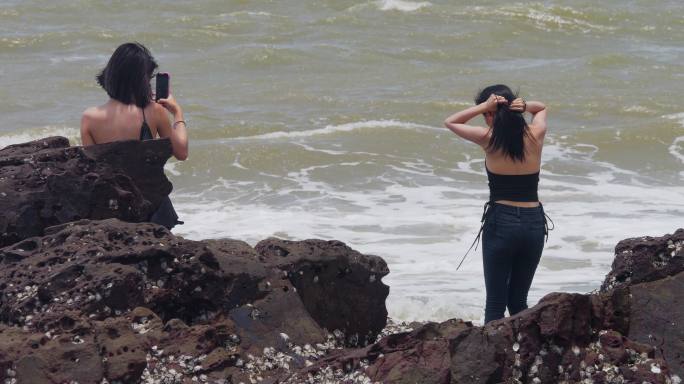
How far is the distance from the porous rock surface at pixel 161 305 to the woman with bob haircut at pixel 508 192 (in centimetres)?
62

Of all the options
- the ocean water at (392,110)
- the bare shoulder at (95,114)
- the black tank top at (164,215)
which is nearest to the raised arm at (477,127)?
the black tank top at (164,215)

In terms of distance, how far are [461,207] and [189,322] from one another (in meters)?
7.15

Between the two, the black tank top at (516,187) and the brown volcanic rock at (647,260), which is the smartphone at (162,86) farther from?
the brown volcanic rock at (647,260)

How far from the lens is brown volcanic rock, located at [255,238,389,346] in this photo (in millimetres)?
5242

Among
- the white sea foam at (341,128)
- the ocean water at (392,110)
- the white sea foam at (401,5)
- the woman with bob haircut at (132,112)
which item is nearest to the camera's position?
the woman with bob haircut at (132,112)

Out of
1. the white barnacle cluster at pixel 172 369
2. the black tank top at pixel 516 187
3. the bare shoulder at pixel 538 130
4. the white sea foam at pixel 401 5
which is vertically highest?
the bare shoulder at pixel 538 130

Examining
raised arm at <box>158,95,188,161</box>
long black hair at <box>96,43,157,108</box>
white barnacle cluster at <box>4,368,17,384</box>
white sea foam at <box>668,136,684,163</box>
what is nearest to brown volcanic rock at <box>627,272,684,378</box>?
white barnacle cluster at <box>4,368,17,384</box>

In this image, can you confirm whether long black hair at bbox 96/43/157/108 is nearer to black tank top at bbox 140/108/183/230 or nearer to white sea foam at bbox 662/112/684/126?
black tank top at bbox 140/108/183/230

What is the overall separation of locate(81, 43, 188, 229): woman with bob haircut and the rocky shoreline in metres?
0.08

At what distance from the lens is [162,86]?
18.4 ft

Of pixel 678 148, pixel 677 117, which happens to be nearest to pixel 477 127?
pixel 678 148

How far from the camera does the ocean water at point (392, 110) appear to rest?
34.9 ft

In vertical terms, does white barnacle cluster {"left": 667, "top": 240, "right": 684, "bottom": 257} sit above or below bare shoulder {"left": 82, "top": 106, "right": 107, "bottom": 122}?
below

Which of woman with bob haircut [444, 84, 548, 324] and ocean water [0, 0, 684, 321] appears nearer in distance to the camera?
woman with bob haircut [444, 84, 548, 324]
